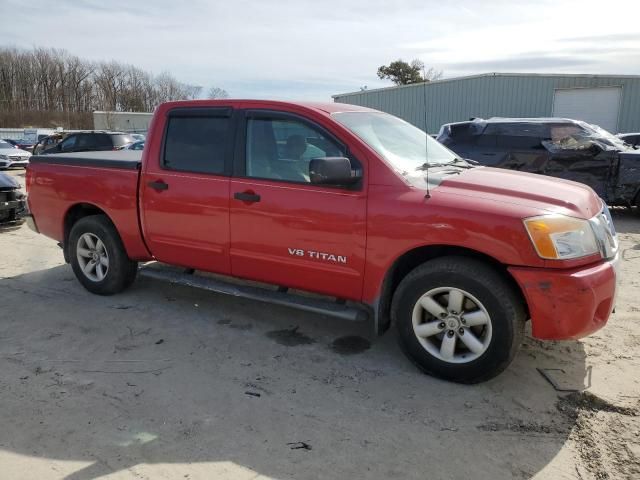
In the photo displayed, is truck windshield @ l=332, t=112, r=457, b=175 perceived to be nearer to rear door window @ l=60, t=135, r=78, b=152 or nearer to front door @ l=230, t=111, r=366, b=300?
front door @ l=230, t=111, r=366, b=300

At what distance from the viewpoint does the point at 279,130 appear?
4090mm

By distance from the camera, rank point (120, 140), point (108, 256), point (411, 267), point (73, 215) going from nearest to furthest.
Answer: point (411, 267), point (108, 256), point (73, 215), point (120, 140)

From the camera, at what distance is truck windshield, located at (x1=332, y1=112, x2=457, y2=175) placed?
12.6 feet

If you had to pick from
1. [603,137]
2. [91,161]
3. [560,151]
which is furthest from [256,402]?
[603,137]

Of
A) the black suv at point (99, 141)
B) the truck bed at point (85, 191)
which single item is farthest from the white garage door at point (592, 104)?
the truck bed at point (85, 191)

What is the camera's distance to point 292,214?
385cm

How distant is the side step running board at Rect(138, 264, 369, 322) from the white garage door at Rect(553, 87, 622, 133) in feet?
76.1

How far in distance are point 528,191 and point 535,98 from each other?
23150 millimetres

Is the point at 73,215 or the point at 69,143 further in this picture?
the point at 69,143

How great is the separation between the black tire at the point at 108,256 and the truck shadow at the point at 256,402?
1.62 ft

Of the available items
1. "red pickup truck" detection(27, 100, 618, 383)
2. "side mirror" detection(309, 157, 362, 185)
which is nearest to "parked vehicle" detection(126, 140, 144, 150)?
"red pickup truck" detection(27, 100, 618, 383)

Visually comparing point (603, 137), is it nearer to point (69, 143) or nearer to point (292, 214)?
point (292, 214)

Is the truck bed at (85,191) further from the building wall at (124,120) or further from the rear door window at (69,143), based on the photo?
the building wall at (124,120)

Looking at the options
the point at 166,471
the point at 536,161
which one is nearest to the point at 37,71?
the point at 536,161
